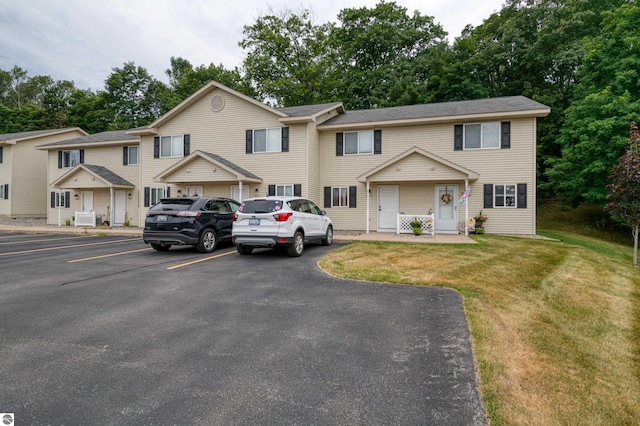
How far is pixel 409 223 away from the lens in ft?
53.3

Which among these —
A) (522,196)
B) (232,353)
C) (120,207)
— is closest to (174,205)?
(232,353)

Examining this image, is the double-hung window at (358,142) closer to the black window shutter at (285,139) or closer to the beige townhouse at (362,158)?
the beige townhouse at (362,158)

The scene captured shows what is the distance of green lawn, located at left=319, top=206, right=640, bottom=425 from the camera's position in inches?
110

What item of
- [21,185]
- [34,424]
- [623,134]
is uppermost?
[623,134]

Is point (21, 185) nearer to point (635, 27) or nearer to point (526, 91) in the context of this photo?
point (526, 91)

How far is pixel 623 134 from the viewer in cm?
1906

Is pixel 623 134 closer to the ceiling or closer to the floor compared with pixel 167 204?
closer to the ceiling

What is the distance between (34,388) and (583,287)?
Result: 29.3 feet

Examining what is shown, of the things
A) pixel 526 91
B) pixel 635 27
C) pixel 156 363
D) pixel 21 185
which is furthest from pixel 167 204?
pixel 526 91

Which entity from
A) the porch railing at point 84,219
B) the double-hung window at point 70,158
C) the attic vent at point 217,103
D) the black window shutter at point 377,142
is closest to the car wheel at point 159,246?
the attic vent at point 217,103

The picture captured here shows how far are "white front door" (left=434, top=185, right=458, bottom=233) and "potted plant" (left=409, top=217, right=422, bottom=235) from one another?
2001mm

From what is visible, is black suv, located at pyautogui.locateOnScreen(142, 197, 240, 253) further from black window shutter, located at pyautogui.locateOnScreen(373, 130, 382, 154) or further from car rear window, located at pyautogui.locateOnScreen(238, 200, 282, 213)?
black window shutter, located at pyautogui.locateOnScreen(373, 130, 382, 154)

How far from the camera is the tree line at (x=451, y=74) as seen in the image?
2044 centimetres

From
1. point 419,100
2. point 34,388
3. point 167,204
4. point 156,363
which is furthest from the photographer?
point 419,100
